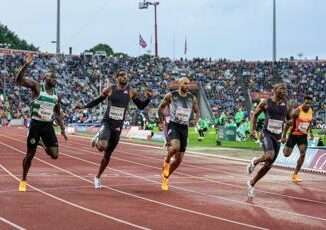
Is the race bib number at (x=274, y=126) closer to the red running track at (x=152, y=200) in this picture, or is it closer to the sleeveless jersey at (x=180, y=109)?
the red running track at (x=152, y=200)

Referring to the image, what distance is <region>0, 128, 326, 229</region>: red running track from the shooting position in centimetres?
823

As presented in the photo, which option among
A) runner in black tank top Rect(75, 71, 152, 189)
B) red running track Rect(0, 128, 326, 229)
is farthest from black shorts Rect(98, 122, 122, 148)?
red running track Rect(0, 128, 326, 229)

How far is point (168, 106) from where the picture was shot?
12.3 m

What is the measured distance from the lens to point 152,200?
1046cm

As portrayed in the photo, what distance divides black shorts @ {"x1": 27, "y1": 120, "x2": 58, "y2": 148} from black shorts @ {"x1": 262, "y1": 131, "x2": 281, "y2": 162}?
3.67 m

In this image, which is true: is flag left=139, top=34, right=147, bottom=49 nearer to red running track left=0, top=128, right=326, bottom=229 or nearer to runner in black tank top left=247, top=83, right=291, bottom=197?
red running track left=0, top=128, right=326, bottom=229

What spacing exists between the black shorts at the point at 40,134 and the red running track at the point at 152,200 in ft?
2.79

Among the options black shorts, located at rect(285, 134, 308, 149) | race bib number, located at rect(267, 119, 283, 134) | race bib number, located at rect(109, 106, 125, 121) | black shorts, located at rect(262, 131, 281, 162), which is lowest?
black shorts, located at rect(285, 134, 308, 149)

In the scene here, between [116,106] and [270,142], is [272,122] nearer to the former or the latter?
[270,142]

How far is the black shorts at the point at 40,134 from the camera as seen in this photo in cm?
1096

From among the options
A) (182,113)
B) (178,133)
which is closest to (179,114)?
(182,113)

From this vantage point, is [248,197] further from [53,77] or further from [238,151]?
[238,151]

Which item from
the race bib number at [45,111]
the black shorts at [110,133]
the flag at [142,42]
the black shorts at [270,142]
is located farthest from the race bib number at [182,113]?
the flag at [142,42]

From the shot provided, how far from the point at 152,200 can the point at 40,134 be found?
2.29 metres
